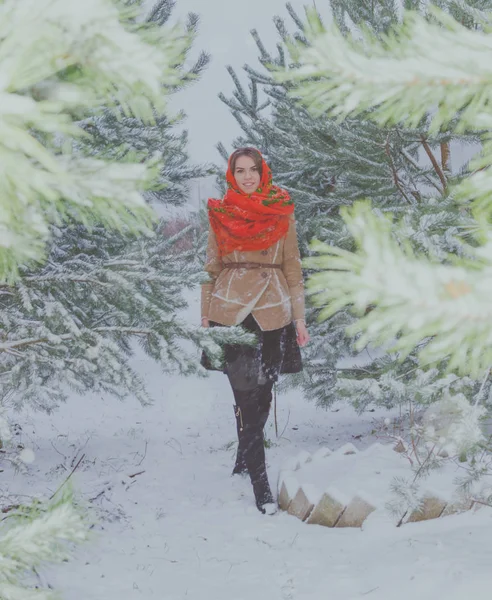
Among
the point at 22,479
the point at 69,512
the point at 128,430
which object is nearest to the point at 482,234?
the point at 69,512

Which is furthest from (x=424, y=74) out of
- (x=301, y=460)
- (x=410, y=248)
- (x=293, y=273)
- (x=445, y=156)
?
(x=445, y=156)

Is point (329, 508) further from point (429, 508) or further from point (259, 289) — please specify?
point (259, 289)

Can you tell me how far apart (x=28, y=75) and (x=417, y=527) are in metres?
3.09

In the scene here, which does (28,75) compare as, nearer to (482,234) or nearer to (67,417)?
(482,234)

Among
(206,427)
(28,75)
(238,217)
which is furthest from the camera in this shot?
(206,427)

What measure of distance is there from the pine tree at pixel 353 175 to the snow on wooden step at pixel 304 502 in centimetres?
68

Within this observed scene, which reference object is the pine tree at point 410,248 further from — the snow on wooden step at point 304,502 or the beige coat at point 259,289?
the snow on wooden step at point 304,502

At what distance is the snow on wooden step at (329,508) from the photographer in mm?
3279

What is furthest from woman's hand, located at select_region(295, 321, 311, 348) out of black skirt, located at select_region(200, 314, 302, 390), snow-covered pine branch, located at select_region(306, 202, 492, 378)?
snow-covered pine branch, located at select_region(306, 202, 492, 378)

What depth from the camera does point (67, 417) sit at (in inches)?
284

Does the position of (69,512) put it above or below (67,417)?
above

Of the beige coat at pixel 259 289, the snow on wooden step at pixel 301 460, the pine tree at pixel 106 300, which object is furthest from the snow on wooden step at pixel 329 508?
the pine tree at pixel 106 300

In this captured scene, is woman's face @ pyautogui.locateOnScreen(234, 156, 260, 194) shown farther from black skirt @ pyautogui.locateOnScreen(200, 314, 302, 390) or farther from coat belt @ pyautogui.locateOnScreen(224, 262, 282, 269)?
black skirt @ pyautogui.locateOnScreen(200, 314, 302, 390)

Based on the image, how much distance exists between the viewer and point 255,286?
11.4 feet
